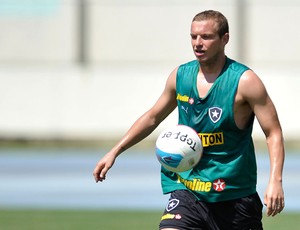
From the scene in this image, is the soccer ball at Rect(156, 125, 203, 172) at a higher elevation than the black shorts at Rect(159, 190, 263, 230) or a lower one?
higher

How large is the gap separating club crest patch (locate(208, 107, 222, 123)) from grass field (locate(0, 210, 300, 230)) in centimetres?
467

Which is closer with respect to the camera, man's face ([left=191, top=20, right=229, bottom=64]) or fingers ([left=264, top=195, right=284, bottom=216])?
fingers ([left=264, top=195, right=284, bottom=216])

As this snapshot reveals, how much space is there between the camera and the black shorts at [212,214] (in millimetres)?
7043

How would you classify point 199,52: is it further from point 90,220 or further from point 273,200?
point 90,220

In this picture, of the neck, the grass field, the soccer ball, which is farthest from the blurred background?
the soccer ball

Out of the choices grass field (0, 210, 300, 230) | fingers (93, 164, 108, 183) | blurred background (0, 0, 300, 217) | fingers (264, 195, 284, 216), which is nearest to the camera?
fingers (264, 195, 284, 216)

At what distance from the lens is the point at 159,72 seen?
24.4 metres

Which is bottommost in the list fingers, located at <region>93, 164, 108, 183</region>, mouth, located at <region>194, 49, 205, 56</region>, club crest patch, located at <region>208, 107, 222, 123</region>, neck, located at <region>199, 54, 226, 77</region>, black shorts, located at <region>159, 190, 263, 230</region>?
black shorts, located at <region>159, 190, 263, 230</region>

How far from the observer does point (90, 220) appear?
12.2 meters

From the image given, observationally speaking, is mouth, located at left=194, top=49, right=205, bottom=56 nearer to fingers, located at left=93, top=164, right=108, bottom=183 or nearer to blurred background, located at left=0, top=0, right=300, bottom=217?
fingers, located at left=93, top=164, right=108, bottom=183

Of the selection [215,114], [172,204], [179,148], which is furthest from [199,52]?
[172,204]

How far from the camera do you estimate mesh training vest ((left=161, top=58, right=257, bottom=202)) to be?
23.0 feet

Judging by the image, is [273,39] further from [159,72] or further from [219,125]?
[219,125]

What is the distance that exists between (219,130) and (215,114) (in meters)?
0.12
